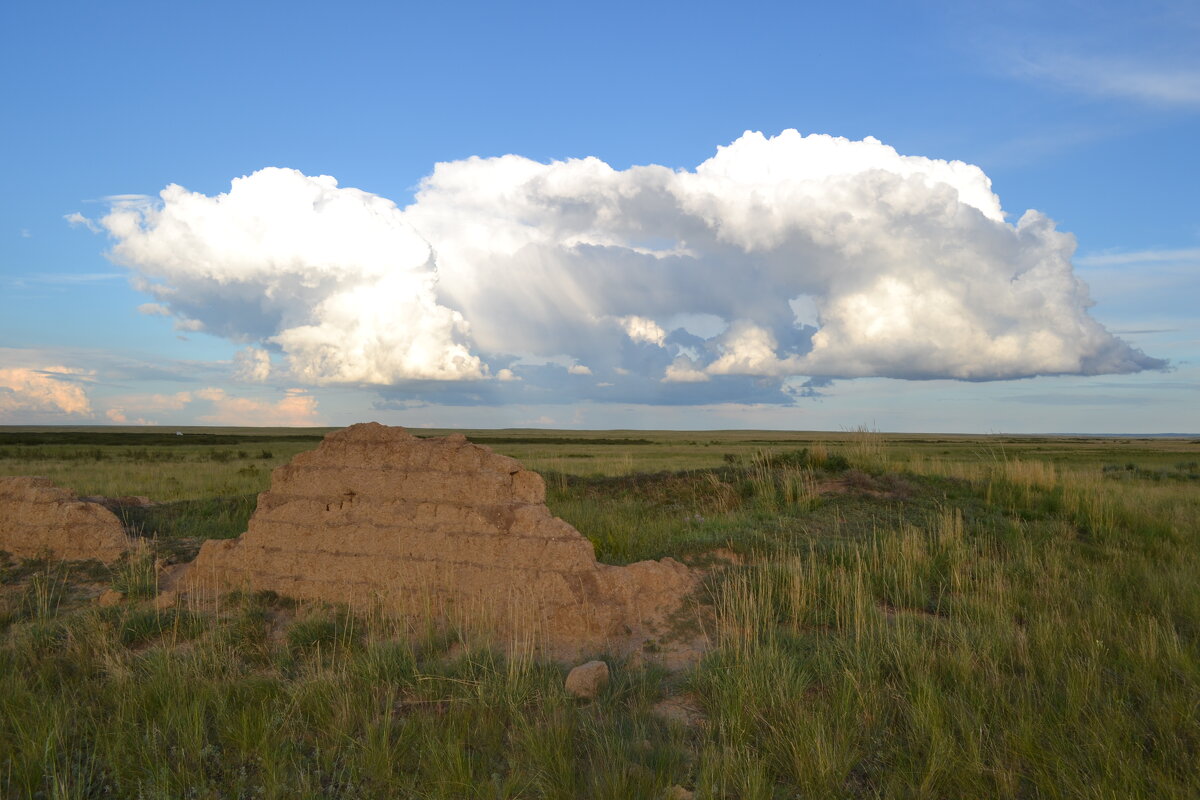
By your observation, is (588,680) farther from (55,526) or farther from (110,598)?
(55,526)

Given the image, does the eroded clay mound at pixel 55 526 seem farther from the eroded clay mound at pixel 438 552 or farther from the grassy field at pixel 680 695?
the eroded clay mound at pixel 438 552

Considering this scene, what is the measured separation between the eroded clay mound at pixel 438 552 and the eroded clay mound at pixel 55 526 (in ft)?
6.36

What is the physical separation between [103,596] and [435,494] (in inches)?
139

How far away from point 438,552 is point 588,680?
2785mm

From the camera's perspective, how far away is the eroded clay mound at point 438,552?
702 cm

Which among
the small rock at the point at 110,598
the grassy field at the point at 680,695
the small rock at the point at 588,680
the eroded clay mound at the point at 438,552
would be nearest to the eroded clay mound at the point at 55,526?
the grassy field at the point at 680,695

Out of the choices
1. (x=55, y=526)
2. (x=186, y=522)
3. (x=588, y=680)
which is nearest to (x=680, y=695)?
(x=588, y=680)

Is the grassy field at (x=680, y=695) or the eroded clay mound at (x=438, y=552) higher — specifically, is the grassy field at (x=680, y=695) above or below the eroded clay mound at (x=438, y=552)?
below

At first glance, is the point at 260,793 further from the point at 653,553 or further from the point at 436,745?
the point at 653,553

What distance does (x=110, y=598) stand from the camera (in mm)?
7656

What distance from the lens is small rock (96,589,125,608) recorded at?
7.59 m

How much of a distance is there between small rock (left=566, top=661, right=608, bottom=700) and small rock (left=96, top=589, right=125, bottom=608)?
518 cm

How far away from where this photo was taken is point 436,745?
4.41 meters

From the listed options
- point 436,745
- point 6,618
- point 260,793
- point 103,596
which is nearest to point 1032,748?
point 436,745
